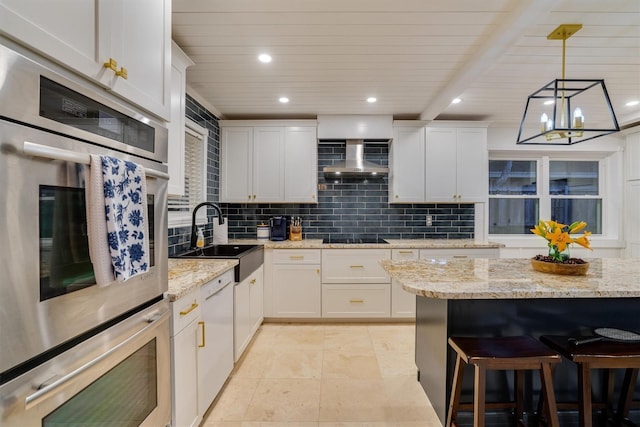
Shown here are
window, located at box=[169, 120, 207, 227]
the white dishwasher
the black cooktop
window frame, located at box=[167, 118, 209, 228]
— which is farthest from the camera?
the black cooktop

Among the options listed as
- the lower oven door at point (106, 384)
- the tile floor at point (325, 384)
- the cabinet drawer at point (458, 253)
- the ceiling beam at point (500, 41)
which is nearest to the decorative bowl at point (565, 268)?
the tile floor at point (325, 384)

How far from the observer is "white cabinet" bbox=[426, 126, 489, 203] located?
3.74 m

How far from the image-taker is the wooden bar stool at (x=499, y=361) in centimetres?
142

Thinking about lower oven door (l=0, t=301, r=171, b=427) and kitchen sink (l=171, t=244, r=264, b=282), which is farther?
kitchen sink (l=171, t=244, r=264, b=282)

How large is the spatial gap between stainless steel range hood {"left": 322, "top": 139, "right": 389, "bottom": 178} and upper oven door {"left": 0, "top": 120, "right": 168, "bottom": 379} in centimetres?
272

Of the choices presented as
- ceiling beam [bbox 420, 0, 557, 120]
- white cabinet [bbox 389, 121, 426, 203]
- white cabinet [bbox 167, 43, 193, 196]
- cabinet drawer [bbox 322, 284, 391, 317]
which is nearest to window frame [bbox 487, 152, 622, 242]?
white cabinet [bbox 389, 121, 426, 203]

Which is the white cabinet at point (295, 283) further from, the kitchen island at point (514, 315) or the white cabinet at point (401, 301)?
the kitchen island at point (514, 315)

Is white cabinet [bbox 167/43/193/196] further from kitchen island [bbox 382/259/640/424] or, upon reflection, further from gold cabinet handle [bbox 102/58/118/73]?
kitchen island [bbox 382/259/640/424]

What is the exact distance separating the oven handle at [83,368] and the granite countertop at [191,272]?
16 cm

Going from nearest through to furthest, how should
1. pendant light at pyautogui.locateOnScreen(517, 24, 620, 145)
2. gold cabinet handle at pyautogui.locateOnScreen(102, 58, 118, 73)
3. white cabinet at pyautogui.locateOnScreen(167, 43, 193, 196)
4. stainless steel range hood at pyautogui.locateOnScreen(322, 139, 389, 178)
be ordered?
1. gold cabinet handle at pyautogui.locateOnScreen(102, 58, 118, 73)
2. pendant light at pyautogui.locateOnScreen(517, 24, 620, 145)
3. white cabinet at pyautogui.locateOnScreen(167, 43, 193, 196)
4. stainless steel range hood at pyautogui.locateOnScreen(322, 139, 389, 178)

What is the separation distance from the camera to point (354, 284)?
346 cm

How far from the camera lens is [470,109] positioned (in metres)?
3.53

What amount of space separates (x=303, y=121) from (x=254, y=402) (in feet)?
9.43

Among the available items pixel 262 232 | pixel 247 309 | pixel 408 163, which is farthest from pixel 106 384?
pixel 408 163
